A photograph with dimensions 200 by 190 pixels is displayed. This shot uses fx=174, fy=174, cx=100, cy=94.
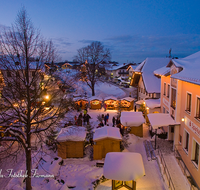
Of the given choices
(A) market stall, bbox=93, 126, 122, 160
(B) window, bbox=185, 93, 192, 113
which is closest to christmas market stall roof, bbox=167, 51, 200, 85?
(B) window, bbox=185, 93, 192, 113

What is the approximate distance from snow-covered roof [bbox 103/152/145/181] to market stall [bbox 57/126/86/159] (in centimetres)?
411

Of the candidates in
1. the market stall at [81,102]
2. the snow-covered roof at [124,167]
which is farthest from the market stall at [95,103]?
the snow-covered roof at [124,167]

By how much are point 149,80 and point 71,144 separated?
16.5m

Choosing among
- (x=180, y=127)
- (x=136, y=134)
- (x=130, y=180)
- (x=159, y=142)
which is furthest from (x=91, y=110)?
(x=130, y=180)

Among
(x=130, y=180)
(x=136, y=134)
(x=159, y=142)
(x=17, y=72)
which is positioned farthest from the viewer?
(x=136, y=134)

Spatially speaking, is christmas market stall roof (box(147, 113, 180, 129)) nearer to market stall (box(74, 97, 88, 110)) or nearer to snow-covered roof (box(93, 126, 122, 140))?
snow-covered roof (box(93, 126, 122, 140))

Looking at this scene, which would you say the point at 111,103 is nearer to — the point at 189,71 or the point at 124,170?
the point at 189,71

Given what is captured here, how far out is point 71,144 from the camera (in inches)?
476

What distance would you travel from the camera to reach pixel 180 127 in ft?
39.1

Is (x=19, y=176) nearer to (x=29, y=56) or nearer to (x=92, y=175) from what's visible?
(x=92, y=175)

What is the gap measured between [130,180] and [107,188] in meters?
2.16

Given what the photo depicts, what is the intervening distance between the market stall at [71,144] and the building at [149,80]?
14.1 metres

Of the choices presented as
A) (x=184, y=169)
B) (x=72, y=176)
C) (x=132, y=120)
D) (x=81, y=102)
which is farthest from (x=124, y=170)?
(x=81, y=102)

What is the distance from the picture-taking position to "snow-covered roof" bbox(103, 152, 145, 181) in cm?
715
